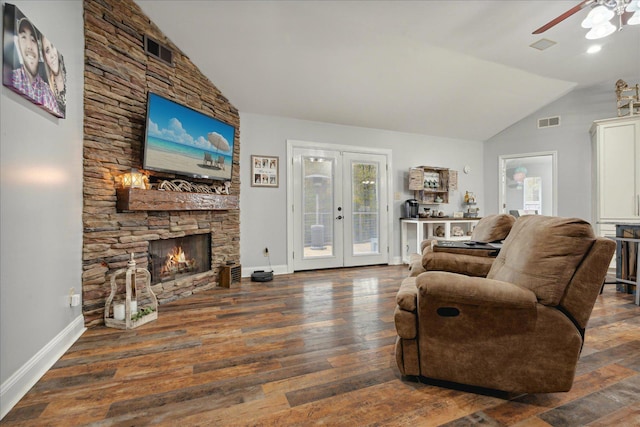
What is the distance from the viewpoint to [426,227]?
5738mm

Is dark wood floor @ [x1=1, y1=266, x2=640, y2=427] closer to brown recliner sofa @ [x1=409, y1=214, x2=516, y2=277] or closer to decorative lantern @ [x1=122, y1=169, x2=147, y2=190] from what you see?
brown recliner sofa @ [x1=409, y1=214, x2=516, y2=277]

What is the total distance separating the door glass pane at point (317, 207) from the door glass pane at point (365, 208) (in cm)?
45

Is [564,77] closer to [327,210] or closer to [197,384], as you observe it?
[327,210]

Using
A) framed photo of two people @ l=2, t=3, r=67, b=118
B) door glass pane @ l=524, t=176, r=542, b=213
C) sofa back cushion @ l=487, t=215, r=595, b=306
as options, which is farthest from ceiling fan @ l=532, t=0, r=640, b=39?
door glass pane @ l=524, t=176, r=542, b=213

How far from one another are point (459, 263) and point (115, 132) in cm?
322

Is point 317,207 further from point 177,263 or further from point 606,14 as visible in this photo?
point 606,14

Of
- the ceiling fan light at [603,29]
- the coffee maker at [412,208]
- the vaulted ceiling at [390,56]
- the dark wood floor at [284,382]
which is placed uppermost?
the vaulted ceiling at [390,56]

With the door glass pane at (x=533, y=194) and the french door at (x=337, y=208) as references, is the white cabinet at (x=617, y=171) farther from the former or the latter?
the door glass pane at (x=533, y=194)

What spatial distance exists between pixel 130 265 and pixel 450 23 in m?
3.99

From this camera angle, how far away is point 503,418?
1382 mm

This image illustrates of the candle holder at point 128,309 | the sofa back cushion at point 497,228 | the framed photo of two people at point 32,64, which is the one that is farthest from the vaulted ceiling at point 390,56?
the candle holder at point 128,309

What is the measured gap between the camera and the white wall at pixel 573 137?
5.05 m

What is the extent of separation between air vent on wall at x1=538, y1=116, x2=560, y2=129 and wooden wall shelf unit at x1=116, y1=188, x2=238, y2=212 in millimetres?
5877

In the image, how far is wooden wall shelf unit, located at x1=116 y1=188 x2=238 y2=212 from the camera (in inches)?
105
